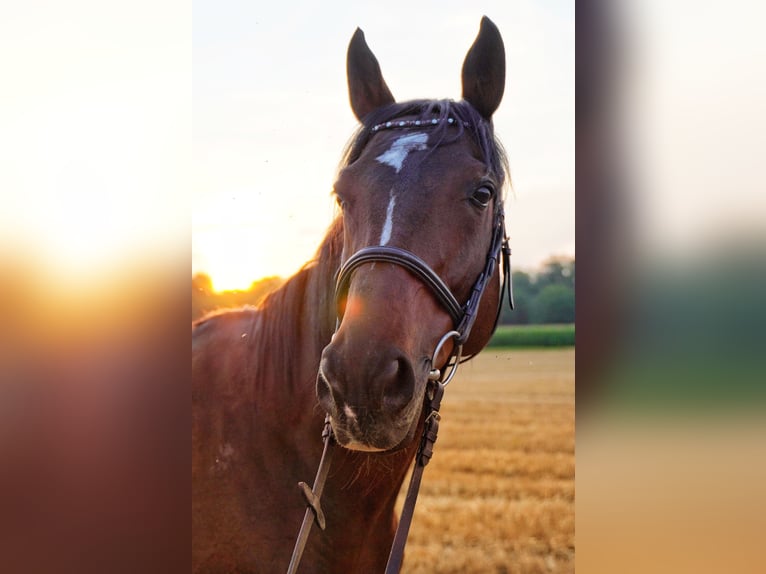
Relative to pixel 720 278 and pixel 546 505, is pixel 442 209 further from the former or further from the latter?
pixel 546 505

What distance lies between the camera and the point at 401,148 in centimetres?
217

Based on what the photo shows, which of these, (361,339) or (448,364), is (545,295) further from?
(361,339)

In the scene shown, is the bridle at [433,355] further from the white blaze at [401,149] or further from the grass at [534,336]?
the grass at [534,336]

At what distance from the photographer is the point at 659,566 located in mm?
1333

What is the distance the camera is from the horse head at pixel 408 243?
71.7 inches

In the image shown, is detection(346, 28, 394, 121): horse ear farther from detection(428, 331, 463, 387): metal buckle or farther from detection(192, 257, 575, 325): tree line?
detection(192, 257, 575, 325): tree line

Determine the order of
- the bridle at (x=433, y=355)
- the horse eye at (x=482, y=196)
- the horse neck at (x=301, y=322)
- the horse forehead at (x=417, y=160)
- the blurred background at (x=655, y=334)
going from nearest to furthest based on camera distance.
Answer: the blurred background at (x=655, y=334) → the bridle at (x=433, y=355) → the horse forehead at (x=417, y=160) → the horse eye at (x=482, y=196) → the horse neck at (x=301, y=322)

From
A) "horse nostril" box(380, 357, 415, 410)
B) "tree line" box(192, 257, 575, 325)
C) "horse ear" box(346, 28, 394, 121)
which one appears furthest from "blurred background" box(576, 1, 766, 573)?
"tree line" box(192, 257, 575, 325)

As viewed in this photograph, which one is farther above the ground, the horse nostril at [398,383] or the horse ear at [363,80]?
the horse ear at [363,80]

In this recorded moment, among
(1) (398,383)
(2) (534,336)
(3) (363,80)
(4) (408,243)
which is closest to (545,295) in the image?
(2) (534,336)

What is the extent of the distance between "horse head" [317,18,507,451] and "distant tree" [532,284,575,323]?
167 centimetres

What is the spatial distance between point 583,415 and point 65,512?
1.19m

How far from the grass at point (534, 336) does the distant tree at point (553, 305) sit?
52mm

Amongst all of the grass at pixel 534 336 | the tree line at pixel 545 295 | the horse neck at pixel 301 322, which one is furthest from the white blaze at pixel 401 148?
the grass at pixel 534 336
